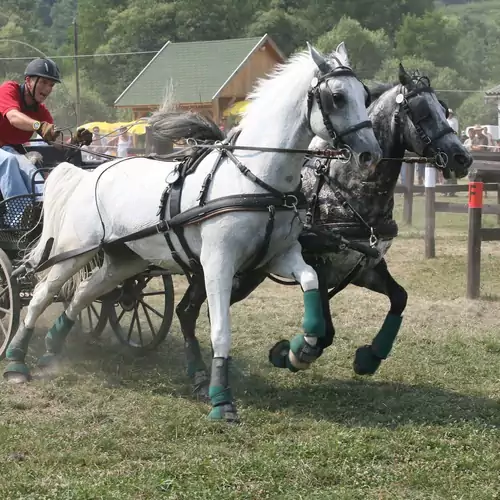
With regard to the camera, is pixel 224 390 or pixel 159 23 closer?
pixel 224 390

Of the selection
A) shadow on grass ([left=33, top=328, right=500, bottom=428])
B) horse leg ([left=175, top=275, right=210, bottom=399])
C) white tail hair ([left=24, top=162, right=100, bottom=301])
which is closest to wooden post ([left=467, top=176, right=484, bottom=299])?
shadow on grass ([left=33, top=328, right=500, bottom=428])

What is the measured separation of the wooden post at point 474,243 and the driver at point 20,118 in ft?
14.4

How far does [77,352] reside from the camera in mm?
7383

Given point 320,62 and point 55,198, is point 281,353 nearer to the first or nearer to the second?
point 320,62

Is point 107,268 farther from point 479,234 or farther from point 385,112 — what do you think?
point 479,234

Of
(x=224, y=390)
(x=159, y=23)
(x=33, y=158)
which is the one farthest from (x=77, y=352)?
(x=159, y=23)

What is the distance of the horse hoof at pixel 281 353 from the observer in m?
5.80

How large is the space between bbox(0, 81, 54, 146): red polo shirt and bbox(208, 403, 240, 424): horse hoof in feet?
10.1

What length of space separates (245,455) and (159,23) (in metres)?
64.2

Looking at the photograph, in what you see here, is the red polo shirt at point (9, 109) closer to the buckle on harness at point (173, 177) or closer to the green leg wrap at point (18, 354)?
the green leg wrap at point (18, 354)

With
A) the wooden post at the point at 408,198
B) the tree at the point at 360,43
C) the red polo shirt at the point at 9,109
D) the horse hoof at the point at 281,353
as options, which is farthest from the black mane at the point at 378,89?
the tree at the point at 360,43

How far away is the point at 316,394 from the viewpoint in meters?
6.08

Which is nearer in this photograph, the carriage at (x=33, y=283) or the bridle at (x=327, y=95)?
the bridle at (x=327, y=95)

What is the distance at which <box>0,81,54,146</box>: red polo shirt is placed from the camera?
23.4 ft
